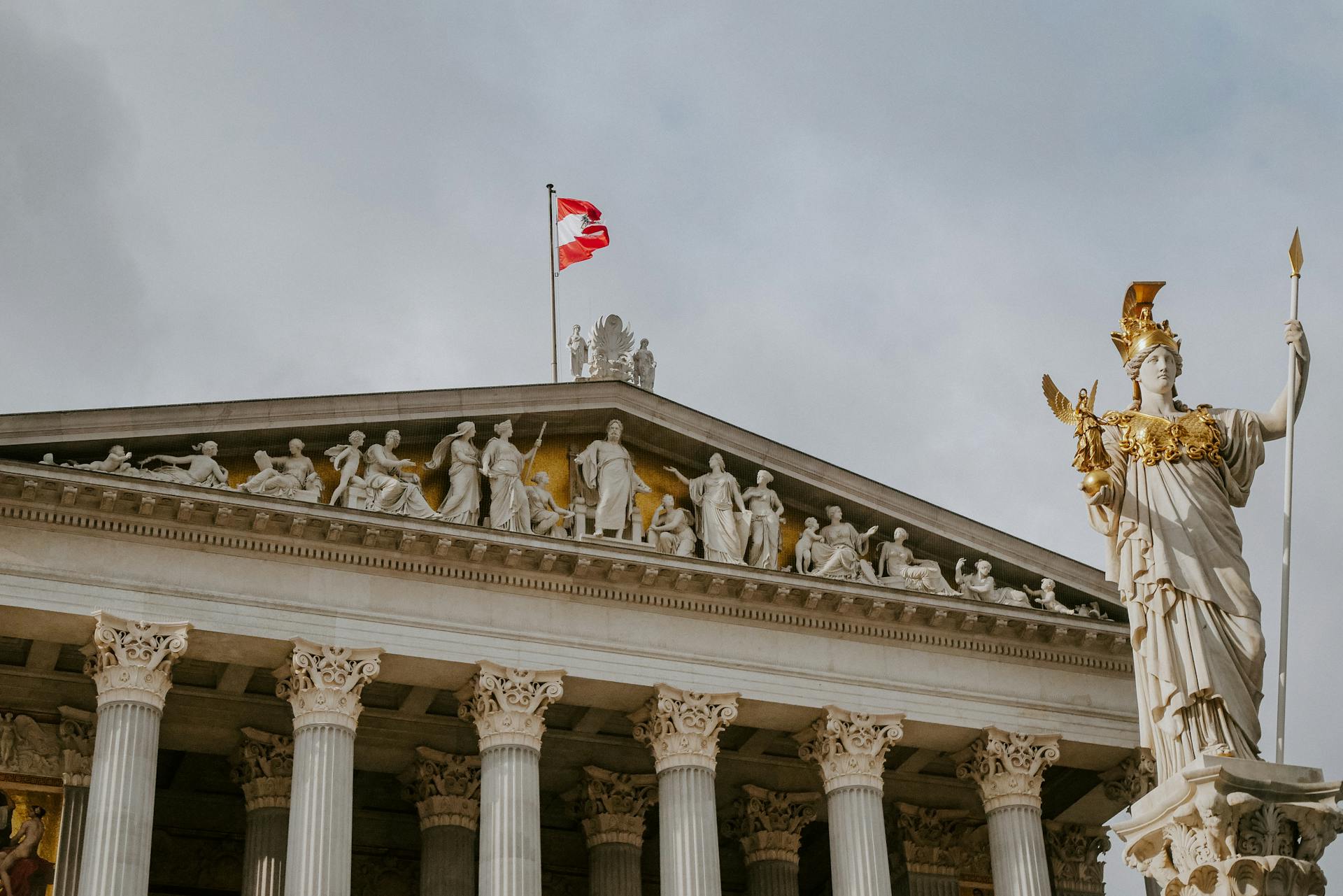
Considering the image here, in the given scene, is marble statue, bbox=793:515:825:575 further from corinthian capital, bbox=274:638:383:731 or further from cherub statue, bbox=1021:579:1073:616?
corinthian capital, bbox=274:638:383:731

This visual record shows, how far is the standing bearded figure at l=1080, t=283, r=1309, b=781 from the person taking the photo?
50.0 ft

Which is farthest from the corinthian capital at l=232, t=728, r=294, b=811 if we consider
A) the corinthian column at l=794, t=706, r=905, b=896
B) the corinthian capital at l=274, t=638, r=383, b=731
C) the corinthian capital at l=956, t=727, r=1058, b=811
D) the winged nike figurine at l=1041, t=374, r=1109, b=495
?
the winged nike figurine at l=1041, t=374, r=1109, b=495

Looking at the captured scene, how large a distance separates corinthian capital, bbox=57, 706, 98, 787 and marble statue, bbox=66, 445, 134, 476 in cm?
409

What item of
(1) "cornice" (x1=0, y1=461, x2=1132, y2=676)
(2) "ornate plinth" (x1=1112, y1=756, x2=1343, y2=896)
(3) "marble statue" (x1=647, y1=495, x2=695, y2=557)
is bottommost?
(2) "ornate plinth" (x1=1112, y1=756, x2=1343, y2=896)

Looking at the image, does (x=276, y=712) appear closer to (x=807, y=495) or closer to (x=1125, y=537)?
(x=807, y=495)

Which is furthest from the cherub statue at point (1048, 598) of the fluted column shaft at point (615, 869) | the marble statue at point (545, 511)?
the marble statue at point (545, 511)

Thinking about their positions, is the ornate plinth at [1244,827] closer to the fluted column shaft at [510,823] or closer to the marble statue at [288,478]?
the fluted column shaft at [510,823]

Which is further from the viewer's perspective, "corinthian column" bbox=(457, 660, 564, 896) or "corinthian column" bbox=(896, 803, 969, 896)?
"corinthian column" bbox=(896, 803, 969, 896)

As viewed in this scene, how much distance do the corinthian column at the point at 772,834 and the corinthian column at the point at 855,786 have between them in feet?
9.41

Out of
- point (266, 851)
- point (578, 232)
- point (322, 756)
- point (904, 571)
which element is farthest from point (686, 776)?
point (578, 232)

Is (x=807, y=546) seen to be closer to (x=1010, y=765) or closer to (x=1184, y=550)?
(x=1010, y=765)

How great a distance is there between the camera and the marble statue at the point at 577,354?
33438 mm

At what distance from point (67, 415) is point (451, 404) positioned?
6.09 meters

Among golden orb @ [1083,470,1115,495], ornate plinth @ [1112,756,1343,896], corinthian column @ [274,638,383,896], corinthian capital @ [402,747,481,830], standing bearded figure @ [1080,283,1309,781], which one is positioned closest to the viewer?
ornate plinth @ [1112,756,1343,896]
